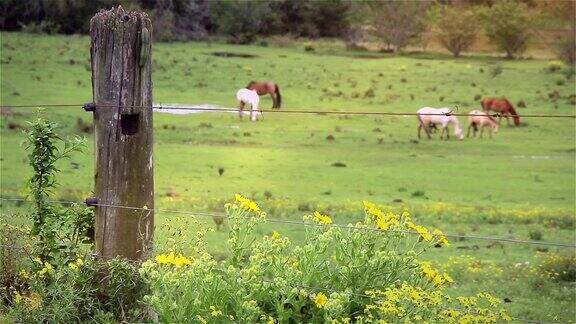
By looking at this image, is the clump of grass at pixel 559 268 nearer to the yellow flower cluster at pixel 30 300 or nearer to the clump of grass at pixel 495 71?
the yellow flower cluster at pixel 30 300

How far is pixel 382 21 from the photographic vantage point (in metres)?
68.1

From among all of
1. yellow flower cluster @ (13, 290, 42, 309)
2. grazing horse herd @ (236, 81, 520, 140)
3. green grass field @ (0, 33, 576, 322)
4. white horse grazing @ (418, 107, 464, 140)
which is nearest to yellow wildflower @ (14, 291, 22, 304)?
yellow flower cluster @ (13, 290, 42, 309)

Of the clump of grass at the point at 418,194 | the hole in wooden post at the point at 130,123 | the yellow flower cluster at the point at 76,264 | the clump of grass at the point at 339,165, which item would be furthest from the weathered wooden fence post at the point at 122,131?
the clump of grass at the point at 339,165

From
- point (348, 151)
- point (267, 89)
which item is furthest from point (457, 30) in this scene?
point (348, 151)

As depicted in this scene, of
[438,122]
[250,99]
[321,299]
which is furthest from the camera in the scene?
[250,99]

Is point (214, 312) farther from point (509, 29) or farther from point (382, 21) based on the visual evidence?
point (382, 21)

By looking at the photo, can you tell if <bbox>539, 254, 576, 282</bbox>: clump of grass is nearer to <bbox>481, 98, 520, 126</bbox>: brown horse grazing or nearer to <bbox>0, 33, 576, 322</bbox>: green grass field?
<bbox>0, 33, 576, 322</bbox>: green grass field

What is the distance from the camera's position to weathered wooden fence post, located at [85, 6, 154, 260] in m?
6.22

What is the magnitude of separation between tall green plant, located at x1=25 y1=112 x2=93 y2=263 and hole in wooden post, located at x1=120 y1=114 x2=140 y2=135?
1.19 ft

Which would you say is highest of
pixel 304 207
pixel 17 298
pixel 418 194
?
pixel 17 298

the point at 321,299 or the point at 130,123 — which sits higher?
the point at 130,123

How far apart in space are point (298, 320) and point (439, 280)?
80 cm

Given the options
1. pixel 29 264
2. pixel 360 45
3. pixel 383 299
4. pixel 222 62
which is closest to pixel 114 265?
pixel 29 264

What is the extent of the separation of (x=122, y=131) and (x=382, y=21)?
62953 mm
